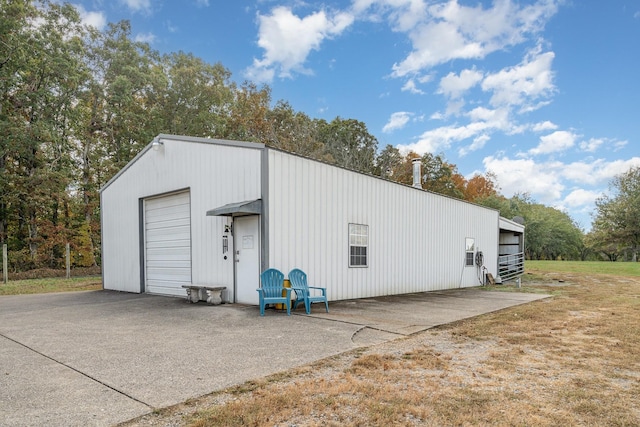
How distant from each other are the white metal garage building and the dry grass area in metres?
3.56

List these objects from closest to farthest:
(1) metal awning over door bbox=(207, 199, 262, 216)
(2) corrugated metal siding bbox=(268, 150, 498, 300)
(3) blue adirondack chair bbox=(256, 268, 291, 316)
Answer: (3) blue adirondack chair bbox=(256, 268, 291, 316), (1) metal awning over door bbox=(207, 199, 262, 216), (2) corrugated metal siding bbox=(268, 150, 498, 300)

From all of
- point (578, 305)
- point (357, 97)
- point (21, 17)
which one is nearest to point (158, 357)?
point (578, 305)

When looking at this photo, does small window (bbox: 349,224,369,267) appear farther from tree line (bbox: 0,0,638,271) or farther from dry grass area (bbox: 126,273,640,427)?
tree line (bbox: 0,0,638,271)

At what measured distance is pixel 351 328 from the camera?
546 cm

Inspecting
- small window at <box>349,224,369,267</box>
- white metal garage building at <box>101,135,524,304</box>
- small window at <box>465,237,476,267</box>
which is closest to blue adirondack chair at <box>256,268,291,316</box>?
white metal garage building at <box>101,135,524,304</box>

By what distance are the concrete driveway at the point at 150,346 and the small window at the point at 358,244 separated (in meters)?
1.21

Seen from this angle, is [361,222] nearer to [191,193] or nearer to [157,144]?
[191,193]

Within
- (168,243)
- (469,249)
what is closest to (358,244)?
(168,243)

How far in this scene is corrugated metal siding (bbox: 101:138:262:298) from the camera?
780cm

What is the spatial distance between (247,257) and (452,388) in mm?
5105

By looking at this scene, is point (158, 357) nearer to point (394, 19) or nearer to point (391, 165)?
point (394, 19)

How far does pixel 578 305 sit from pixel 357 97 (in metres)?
20.0

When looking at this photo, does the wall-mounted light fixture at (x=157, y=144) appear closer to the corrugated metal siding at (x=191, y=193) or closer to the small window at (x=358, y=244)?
the corrugated metal siding at (x=191, y=193)

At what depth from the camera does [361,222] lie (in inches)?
364
